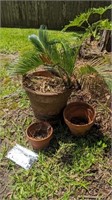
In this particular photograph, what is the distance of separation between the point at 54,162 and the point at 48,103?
1.99 ft

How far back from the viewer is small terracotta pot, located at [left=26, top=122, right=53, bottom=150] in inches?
115

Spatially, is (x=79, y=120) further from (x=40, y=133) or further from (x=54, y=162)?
(x=54, y=162)

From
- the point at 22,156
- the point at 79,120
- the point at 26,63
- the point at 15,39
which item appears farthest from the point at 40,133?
the point at 15,39

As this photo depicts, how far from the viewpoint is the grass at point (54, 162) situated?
2619mm

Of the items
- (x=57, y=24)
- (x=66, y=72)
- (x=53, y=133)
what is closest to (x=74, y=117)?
(x=53, y=133)

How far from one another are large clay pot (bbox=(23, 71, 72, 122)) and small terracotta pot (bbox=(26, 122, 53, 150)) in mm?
124

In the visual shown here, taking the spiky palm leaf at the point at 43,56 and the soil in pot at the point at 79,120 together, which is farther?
the soil in pot at the point at 79,120

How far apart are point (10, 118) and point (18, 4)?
165 inches

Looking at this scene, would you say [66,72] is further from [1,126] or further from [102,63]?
[1,126]

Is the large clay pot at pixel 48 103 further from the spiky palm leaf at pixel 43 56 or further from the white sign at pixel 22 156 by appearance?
the white sign at pixel 22 156

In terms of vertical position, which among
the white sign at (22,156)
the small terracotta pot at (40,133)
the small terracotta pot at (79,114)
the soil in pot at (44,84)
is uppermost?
the soil in pot at (44,84)

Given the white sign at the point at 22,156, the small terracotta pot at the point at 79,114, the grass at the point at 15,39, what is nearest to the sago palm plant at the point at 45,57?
the small terracotta pot at the point at 79,114

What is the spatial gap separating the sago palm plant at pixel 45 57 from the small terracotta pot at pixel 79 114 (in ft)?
0.93

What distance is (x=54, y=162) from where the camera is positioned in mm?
2865
